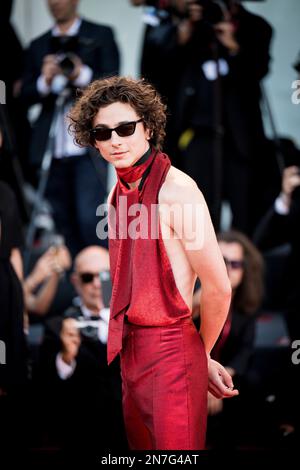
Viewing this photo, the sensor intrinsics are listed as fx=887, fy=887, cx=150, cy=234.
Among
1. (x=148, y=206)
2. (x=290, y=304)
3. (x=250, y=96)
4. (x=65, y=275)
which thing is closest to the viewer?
(x=148, y=206)

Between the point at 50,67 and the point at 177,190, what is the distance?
1.49m

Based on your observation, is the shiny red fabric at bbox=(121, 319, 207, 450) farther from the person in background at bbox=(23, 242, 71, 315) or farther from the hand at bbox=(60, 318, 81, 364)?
the person in background at bbox=(23, 242, 71, 315)

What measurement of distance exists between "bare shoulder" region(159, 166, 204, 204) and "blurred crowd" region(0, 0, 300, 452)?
2.52 ft

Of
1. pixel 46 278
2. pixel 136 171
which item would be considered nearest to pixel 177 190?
pixel 136 171

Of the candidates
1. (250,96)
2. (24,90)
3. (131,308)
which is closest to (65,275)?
(24,90)

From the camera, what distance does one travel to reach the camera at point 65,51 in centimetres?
351

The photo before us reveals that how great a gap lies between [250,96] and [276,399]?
1211mm

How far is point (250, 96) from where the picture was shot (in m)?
3.60

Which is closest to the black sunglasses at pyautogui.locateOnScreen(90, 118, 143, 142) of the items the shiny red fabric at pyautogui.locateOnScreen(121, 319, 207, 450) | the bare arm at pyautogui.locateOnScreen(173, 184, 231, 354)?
the bare arm at pyautogui.locateOnScreen(173, 184, 231, 354)

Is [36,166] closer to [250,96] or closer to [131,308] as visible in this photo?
[250,96]

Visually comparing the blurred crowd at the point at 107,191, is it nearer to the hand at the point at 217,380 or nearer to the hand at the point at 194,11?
the hand at the point at 194,11

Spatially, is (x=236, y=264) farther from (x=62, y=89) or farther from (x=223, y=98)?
(x=62, y=89)

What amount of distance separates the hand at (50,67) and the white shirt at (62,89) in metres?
0.05

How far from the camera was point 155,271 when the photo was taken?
2.27 m
